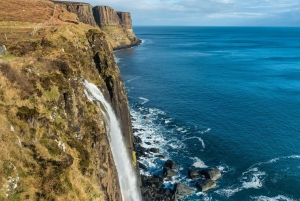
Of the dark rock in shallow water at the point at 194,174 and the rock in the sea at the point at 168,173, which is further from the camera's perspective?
the rock in the sea at the point at 168,173

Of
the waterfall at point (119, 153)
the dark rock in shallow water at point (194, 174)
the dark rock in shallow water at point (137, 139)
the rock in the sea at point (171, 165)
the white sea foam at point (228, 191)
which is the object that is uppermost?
the waterfall at point (119, 153)

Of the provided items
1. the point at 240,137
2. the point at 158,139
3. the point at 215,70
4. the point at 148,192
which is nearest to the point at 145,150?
the point at 158,139

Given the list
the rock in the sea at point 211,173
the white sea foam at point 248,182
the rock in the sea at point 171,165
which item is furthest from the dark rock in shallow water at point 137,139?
the white sea foam at point 248,182

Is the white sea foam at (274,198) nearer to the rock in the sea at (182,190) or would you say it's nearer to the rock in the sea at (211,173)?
the rock in the sea at (211,173)

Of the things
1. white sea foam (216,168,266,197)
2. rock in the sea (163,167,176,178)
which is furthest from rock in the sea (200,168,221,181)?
rock in the sea (163,167,176,178)

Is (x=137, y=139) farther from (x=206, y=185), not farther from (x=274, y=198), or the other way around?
(x=274, y=198)
